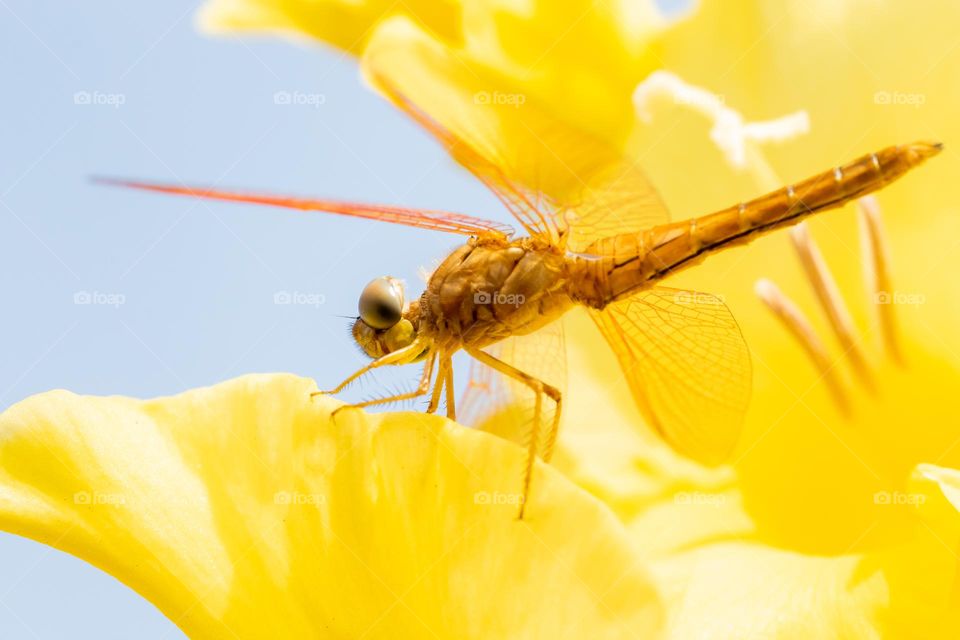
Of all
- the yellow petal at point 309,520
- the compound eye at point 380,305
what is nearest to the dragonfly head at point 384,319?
the compound eye at point 380,305

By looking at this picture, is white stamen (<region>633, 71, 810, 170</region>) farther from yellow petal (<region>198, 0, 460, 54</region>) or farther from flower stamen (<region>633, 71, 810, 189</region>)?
yellow petal (<region>198, 0, 460, 54</region>)

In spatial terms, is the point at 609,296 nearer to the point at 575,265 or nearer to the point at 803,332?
the point at 575,265

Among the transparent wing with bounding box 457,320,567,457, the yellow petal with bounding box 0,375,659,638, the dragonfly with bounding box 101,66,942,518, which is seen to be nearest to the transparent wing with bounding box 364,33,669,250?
the dragonfly with bounding box 101,66,942,518

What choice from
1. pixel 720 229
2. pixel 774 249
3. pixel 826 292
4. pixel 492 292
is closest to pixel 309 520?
pixel 492 292

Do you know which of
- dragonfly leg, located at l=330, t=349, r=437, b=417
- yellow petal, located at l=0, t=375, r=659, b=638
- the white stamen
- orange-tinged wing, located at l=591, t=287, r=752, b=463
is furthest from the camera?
the white stamen

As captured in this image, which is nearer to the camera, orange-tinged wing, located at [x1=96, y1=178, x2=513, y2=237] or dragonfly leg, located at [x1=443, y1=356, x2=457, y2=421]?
orange-tinged wing, located at [x1=96, y1=178, x2=513, y2=237]

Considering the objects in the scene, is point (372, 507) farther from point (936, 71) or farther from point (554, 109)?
point (936, 71)

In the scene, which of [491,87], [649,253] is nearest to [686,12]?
[491,87]
